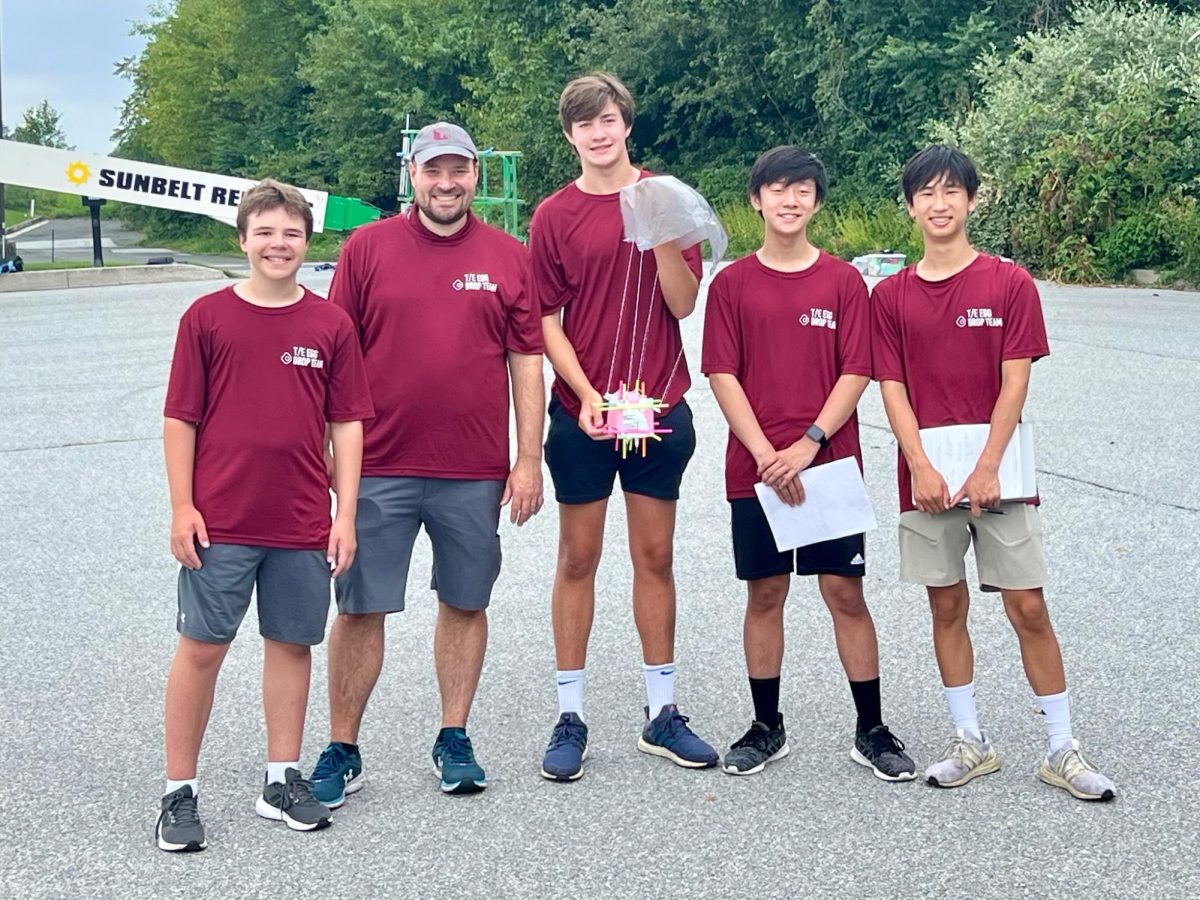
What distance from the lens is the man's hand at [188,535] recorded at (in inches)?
160

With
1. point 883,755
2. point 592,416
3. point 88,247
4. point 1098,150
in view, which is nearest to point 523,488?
point 592,416

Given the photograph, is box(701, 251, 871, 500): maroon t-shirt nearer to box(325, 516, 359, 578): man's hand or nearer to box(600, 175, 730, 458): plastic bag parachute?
box(600, 175, 730, 458): plastic bag parachute

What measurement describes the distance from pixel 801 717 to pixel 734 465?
968mm

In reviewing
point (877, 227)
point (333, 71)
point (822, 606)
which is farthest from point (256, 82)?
point (822, 606)

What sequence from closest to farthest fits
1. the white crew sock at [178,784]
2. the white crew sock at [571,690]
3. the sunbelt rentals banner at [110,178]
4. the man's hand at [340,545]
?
1. the white crew sock at [178,784]
2. the man's hand at [340,545]
3. the white crew sock at [571,690]
4. the sunbelt rentals banner at [110,178]

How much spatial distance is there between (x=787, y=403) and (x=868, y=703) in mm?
953

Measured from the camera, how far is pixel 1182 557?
687cm

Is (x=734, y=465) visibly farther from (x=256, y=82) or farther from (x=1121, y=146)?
(x=256, y=82)

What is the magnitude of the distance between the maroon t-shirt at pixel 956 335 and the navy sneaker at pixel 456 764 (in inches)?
62.2

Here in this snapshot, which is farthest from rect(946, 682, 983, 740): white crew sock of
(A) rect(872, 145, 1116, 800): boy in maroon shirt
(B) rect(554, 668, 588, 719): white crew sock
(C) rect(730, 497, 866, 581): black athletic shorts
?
(B) rect(554, 668, 588, 719): white crew sock

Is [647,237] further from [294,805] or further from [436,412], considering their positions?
[294,805]

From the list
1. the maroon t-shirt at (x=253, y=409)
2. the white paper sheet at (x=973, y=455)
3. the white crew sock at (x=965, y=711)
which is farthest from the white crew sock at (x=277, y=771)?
the white paper sheet at (x=973, y=455)

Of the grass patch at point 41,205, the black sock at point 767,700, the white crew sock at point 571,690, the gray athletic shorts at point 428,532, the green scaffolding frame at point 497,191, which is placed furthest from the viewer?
the grass patch at point 41,205

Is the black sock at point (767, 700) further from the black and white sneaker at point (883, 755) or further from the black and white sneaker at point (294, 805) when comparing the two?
the black and white sneaker at point (294, 805)
